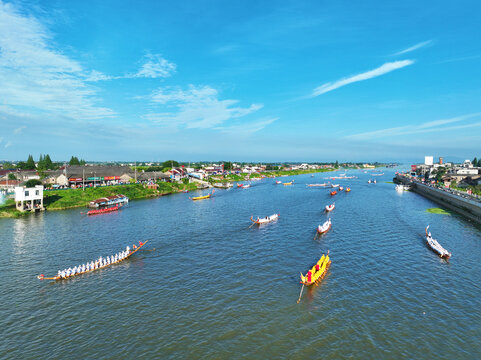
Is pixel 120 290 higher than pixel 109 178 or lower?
lower

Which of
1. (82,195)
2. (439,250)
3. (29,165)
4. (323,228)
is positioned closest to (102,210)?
(82,195)

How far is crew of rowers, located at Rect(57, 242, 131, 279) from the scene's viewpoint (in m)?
31.8

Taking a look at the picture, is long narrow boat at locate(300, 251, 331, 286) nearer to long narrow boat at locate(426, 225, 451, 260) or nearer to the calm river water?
the calm river water

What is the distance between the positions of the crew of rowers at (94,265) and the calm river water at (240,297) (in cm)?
138

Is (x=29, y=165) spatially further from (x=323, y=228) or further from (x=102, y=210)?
(x=323, y=228)

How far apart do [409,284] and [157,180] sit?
4486 inches

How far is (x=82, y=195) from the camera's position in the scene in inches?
3410

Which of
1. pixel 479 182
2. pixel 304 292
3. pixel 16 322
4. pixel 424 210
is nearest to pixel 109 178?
pixel 16 322

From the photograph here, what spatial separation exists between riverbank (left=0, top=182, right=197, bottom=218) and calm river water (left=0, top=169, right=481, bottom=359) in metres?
23.1

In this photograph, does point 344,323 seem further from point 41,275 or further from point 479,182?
point 479,182

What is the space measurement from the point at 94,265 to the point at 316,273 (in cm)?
2825

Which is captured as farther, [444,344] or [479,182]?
[479,182]

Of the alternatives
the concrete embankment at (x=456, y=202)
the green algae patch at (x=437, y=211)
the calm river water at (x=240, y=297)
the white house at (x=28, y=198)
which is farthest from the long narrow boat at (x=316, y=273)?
the white house at (x=28, y=198)

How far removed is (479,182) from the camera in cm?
9481
